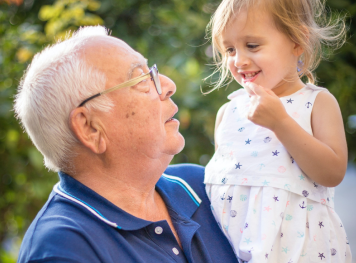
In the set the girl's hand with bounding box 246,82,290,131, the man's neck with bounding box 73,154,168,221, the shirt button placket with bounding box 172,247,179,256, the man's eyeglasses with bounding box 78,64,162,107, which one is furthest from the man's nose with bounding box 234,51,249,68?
the shirt button placket with bounding box 172,247,179,256

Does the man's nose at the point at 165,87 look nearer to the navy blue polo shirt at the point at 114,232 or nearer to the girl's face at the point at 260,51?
the girl's face at the point at 260,51

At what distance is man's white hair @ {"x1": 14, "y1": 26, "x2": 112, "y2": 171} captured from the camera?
1458mm

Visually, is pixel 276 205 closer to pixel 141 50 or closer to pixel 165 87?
pixel 165 87

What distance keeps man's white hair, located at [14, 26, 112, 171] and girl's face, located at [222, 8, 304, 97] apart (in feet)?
1.82

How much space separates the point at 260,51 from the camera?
1.52m

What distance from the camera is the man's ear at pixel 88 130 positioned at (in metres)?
1.46

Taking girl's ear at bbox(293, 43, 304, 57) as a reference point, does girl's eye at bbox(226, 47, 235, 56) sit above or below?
below

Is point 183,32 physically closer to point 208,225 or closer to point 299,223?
point 208,225

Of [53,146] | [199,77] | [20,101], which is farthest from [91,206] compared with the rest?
[199,77]

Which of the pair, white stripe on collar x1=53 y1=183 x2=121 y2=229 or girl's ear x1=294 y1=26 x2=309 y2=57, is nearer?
white stripe on collar x1=53 y1=183 x2=121 y2=229

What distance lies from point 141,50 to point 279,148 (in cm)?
175

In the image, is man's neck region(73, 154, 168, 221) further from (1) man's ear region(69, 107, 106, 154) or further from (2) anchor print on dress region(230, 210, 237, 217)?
(2) anchor print on dress region(230, 210, 237, 217)

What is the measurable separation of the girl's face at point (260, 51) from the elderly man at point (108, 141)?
0.34m

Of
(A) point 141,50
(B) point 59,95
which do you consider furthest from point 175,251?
(A) point 141,50
